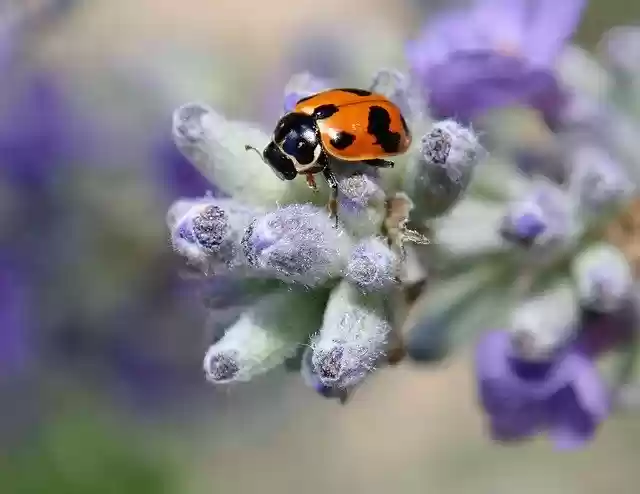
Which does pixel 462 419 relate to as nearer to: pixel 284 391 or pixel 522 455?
pixel 522 455

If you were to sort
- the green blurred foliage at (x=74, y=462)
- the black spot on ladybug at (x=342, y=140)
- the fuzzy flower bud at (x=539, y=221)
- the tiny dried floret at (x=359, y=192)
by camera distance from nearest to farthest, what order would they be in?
1. the tiny dried floret at (x=359, y=192)
2. the black spot on ladybug at (x=342, y=140)
3. the fuzzy flower bud at (x=539, y=221)
4. the green blurred foliage at (x=74, y=462)

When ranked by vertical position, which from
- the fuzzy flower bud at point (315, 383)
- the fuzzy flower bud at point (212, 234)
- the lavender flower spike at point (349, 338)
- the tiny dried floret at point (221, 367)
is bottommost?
the tiny dried floret at point (221, 367)

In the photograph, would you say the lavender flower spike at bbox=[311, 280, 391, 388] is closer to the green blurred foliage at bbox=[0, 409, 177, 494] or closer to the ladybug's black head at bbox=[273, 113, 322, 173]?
the ladybug's black head at bbox=[273, 113, 322, 173]

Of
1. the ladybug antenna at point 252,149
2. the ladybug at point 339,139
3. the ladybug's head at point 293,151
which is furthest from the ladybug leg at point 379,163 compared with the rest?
the ladybug antenna at point 252,149

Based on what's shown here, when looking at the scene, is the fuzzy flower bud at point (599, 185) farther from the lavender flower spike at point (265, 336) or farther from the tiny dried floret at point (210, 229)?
the tiny dried floret at point (210, 229)

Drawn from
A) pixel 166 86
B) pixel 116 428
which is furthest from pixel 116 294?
pixel 116 428

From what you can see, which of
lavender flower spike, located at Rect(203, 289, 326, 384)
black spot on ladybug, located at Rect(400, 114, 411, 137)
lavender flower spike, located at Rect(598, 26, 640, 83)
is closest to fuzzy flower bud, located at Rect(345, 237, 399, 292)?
lavender flower spike, located at Rect(203, 289, 326, 384)

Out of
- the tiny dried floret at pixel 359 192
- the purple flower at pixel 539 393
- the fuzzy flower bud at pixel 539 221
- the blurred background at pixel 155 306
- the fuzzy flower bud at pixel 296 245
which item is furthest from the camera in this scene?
the blurred background at pixel 155 306

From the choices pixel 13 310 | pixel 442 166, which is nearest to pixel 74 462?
pixel 13 310
